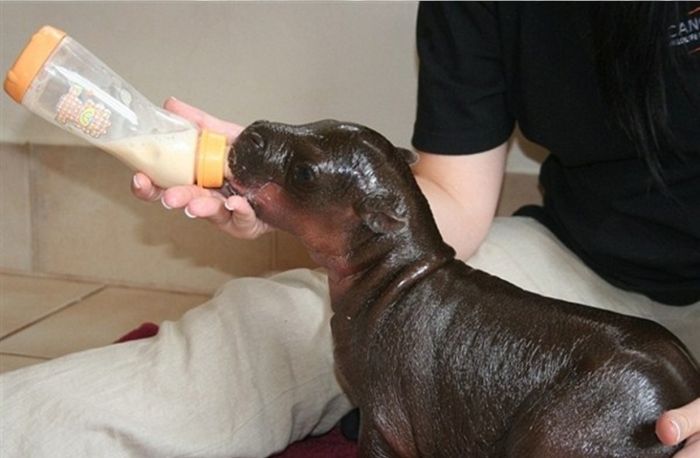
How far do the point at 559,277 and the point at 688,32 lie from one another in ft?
0.87

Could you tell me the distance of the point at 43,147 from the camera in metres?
1.43

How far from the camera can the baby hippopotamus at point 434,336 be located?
54cm

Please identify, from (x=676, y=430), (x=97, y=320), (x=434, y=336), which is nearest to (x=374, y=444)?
(x=434, y=336)

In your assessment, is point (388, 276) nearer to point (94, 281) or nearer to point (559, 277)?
point (559, 277)

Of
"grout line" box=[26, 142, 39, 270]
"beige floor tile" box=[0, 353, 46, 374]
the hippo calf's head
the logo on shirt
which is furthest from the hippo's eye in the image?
"grout line" box=[26, 142, 39, 270]

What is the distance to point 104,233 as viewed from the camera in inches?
56.9

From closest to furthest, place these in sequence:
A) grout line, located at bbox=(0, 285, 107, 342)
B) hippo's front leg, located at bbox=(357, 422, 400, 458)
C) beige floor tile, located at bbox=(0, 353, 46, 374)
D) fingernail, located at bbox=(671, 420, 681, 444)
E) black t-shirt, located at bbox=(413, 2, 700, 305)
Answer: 1. fingernail, located at bbox=(671, 420, 681, 444)
2. hippo's front leg, located at bbox=(357, 422, 400, 458)
3. black t-shirt, located at bbox=(413, 2, 700, 305)
4. beige floor tile, located at bbox=(0, 353, 46, 374)
5. grout line, located at bbox=(0, 285, 107, 342)

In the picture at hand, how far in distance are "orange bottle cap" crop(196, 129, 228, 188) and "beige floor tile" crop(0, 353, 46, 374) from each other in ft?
2.01

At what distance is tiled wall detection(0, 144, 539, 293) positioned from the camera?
1387 millimetres

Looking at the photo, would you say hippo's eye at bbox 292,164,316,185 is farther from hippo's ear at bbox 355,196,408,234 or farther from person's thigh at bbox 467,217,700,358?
person's thigh at bbox 467,217,700,358

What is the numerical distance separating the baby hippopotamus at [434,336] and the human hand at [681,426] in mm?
14

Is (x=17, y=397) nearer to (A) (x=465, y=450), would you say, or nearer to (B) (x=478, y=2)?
(A) (x=465, y=450)

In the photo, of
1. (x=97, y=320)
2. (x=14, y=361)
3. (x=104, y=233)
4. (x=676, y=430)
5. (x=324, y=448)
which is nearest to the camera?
(x=676, y=430)

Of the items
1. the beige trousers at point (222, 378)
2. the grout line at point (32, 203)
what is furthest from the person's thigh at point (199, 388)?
the grout line at point (32, 203)
